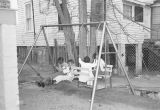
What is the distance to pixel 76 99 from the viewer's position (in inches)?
240

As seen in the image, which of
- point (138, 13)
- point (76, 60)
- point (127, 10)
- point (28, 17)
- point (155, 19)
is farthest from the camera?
point (28, 17)

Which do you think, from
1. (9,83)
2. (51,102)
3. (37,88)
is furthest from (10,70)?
(37,88)

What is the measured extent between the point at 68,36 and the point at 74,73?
2.81 m

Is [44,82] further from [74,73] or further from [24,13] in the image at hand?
[24,13]

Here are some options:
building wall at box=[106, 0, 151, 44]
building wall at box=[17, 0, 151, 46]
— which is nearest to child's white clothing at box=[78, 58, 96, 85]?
building wall at box=[106, 0, 151, 44]

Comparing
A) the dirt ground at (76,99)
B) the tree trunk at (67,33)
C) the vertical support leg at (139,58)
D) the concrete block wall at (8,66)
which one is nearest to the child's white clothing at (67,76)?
the dirt ground at (76,99)

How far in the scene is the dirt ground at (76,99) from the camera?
213 inches

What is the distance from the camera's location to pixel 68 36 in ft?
30.7

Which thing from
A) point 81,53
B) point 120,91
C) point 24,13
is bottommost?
point 120,91

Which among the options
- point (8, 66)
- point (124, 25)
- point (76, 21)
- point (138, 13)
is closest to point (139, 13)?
point (138, 13)

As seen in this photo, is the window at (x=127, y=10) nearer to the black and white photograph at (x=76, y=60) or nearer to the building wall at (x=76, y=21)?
the black and white photograph at (x=76, y=60)

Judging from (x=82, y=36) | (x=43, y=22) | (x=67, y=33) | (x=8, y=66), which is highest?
(x=43, y=22)

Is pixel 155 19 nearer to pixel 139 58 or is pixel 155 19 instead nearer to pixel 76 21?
pixel 139 58

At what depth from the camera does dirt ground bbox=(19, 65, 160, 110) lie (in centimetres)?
540
